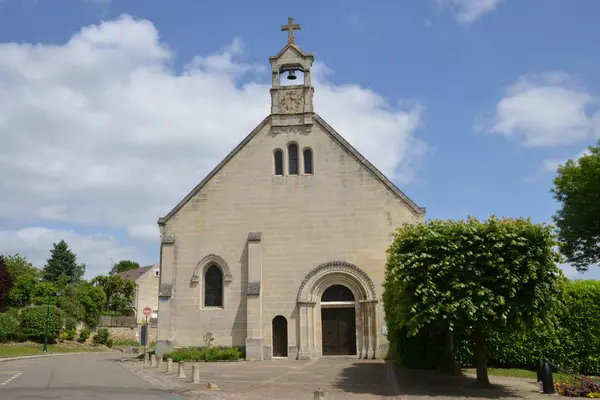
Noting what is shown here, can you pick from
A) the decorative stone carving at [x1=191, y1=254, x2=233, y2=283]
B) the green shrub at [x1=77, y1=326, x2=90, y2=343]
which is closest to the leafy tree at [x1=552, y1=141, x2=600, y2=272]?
the decorative stone carving at [x1=191, y1=254, x2=233, y2=283]

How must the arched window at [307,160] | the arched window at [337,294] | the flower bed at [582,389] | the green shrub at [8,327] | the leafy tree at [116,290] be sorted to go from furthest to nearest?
the leafy tree at [116,290] < the green shrub at [8,327] < the arched window at [307,160] < the arched window at [337,294] < the flower bed at [582,389]

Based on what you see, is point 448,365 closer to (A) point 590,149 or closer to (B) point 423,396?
(B) point 423,396

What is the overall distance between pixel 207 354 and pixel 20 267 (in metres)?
49.5

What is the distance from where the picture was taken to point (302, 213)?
28.8 m

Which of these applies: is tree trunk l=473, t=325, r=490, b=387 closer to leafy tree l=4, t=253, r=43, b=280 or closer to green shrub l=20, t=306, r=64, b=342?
green shrub l=20, t=306, r=64, b=342

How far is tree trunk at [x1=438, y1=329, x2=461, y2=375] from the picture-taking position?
67.2 feet

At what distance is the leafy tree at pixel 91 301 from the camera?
5699cm

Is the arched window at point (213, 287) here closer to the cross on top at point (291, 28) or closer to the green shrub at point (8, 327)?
the cross on top at point (291, 28)

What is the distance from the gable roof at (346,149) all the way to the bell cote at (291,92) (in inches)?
24.1

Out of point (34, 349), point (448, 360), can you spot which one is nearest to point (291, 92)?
point (448, 360)

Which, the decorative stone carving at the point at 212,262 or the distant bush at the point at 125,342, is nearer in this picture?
the decorative stone carving at the point at 212,262

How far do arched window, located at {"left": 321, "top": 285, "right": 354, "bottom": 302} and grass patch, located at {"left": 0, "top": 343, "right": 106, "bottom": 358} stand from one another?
20.8 meters

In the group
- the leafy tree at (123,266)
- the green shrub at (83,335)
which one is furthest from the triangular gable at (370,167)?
the leafy tree at (123,266)

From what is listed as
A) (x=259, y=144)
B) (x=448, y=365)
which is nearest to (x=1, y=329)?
(x=259, y=144)
